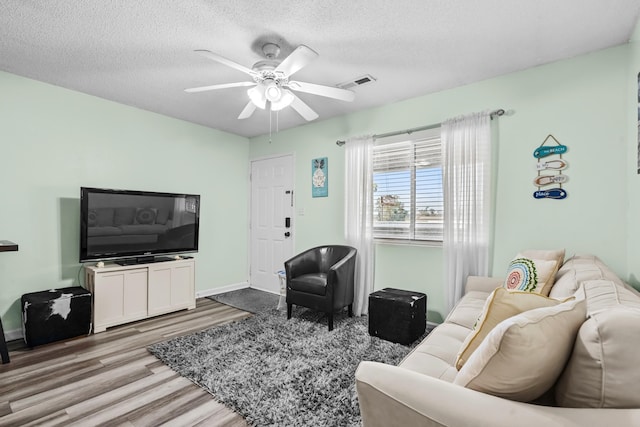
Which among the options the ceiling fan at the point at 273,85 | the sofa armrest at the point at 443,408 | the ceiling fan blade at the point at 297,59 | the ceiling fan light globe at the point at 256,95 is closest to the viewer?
the sofa armrest at the point at 443,408

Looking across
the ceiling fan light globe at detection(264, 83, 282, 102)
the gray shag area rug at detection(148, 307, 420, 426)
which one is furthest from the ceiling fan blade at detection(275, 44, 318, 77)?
the gray shag area rug at detection(148, 307, 420, 426)

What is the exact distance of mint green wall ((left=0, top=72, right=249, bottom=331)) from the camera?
117 inches

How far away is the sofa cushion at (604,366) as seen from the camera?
812mm

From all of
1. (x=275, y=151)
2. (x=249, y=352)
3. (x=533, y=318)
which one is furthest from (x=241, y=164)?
(x=533, y=318)

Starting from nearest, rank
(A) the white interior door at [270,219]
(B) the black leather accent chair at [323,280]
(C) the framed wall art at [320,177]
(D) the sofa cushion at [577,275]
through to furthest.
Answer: (D) the sofa cushion at [577,275], (B) the black leather accent chair at [323,280], (C) the framed wall art at [320,177], (A) the white interior door at [270,219]

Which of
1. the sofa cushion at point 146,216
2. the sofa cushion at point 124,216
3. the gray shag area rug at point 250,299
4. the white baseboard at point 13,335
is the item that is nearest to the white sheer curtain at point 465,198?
the gray shag area rug at point 250,299

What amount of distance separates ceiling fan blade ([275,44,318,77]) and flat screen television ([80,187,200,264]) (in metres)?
2.41

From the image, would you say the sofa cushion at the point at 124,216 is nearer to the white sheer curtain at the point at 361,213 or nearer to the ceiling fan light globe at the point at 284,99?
the ceiling fan light globe at the point at 284,99

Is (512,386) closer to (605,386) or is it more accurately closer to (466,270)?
(605,386)

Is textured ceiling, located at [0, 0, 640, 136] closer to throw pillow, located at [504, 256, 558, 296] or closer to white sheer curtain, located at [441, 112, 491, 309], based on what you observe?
white sheer curtain, located at [441, 112, 491, 309]

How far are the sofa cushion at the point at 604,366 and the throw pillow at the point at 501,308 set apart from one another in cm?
25

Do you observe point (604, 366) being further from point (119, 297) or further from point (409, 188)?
point (119, 297)

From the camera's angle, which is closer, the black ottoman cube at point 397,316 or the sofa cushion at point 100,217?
the black ottoman cube at point 397,316

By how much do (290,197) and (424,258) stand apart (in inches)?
84.6
